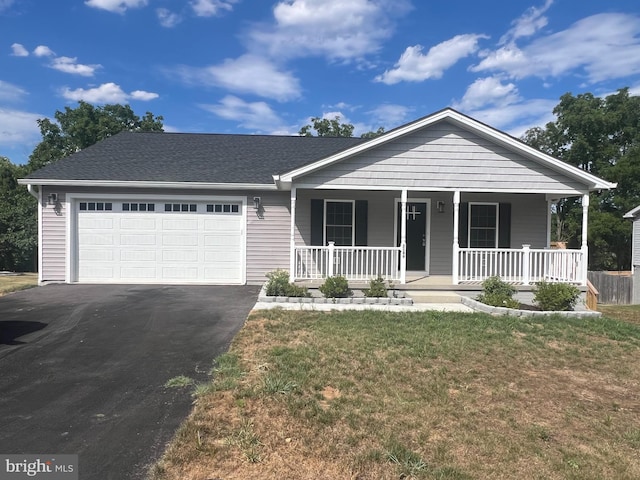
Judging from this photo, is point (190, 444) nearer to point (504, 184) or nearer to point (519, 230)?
point (504, 184)

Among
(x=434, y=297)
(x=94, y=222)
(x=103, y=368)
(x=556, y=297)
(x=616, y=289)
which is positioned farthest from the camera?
(x=616, y=289)

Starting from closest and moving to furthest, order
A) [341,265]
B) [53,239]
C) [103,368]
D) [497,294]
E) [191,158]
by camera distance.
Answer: [103,368]
[497,294]
[341,265]
[53,239]
[191,158]

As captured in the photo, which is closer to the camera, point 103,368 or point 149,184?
point 103,368

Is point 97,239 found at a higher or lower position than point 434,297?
higher

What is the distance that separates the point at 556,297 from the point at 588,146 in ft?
89.4

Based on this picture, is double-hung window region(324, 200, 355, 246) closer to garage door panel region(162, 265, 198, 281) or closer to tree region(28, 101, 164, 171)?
garage door panel region(162, 265, 198, 281)

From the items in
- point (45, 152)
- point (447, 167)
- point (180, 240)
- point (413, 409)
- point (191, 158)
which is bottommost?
point (413, 409)

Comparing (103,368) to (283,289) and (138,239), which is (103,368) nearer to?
(283,289)

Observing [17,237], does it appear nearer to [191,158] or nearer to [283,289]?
[191,158]

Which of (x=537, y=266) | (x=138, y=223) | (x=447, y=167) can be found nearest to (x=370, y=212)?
(x=447, y=167)

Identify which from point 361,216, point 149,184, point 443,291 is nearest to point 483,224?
point 443,291

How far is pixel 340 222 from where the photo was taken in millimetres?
11555

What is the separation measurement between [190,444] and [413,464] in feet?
5.27

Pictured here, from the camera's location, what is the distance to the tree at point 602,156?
26.6 metres
